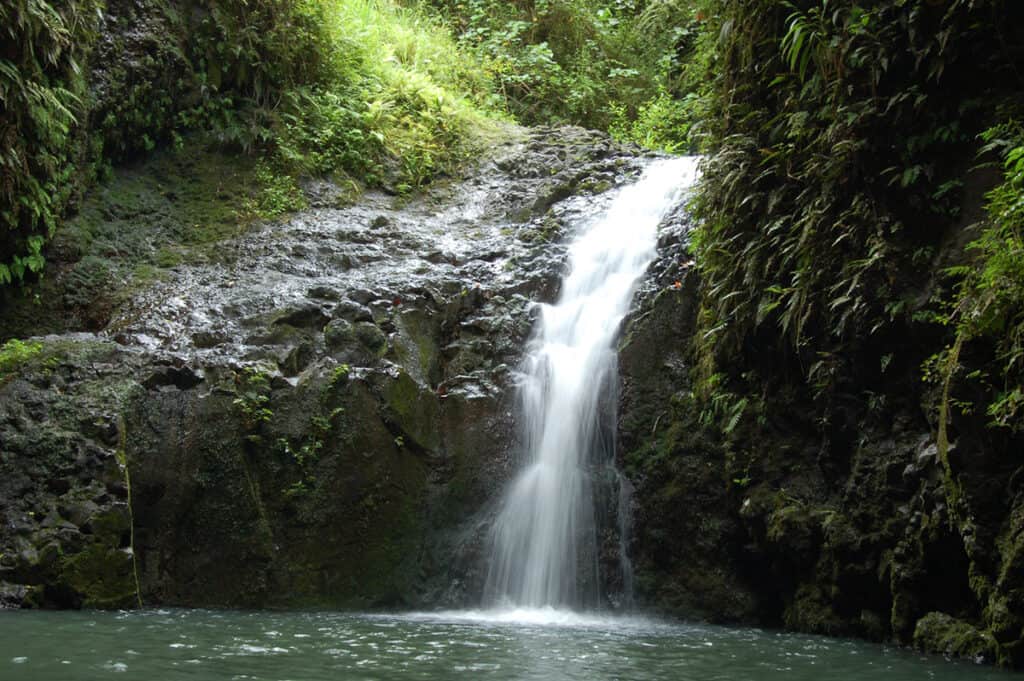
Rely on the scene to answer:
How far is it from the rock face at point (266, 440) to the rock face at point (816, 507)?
138 cm

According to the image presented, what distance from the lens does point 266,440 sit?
758 cm

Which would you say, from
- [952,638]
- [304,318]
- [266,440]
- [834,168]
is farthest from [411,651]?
[834,168]

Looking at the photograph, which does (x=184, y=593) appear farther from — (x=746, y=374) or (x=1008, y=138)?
(x=1008, y=138)

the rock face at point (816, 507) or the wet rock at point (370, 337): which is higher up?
the wet rock at point (370, 337)

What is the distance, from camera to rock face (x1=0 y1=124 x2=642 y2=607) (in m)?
6.76

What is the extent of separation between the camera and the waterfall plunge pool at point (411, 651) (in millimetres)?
4391

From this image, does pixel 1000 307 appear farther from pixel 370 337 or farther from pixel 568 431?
pixel 370 337

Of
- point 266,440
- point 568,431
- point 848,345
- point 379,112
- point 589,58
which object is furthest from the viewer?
point 589,58

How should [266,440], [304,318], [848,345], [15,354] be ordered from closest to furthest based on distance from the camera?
[848,345]
[15,354]
[266,440]
[304,318]

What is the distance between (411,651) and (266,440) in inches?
121

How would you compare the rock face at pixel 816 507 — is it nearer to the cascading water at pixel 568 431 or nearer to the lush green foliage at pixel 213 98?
the cascading water at pixel 568 431

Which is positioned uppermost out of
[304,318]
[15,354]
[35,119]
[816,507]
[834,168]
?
[35,119]

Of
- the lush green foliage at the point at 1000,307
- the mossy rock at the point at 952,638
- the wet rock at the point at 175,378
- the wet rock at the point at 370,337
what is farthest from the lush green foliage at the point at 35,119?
the mossy rock at the point at 952,638

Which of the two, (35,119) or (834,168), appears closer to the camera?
(834,168)
